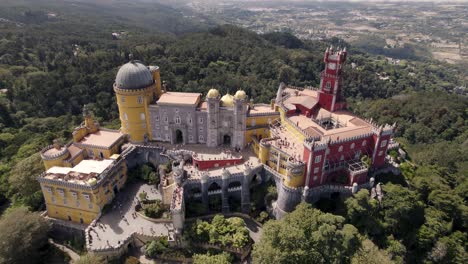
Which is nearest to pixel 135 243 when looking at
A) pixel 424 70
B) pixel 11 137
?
pixel 11 137

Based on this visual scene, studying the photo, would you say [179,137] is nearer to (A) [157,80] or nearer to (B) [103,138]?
(A) [157,80]

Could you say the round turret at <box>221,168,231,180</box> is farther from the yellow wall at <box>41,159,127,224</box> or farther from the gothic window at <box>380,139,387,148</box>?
the gothic window at <box>380,139,387,148</box>

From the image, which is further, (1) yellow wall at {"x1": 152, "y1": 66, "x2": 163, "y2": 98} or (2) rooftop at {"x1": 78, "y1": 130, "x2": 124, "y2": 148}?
(1) yellow wall at {"x1": 152, "y1": 66, "x2": 163, "y2": 98}

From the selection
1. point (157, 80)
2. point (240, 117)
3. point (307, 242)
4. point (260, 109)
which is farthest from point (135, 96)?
point (307, 242)

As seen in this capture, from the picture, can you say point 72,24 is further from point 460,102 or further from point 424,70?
point 424,70

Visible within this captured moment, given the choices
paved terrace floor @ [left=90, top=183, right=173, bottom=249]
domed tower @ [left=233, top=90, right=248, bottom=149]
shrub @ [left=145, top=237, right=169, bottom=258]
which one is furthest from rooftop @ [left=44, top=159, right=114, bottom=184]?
domed tower @ [left=233, top=90, right=248, bottom=149]
